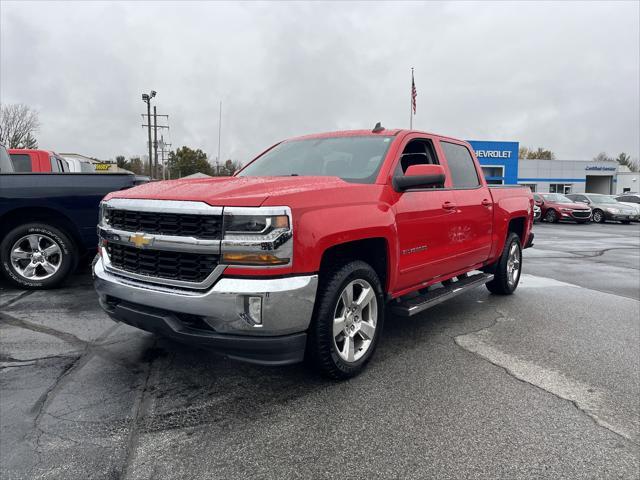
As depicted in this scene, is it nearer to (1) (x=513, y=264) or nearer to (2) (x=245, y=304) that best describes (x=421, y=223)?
(2) (x=245, y=304)

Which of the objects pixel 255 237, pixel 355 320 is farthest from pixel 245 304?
pixel 355 320

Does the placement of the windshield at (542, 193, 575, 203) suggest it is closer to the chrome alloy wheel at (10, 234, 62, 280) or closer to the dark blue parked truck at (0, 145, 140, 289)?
the dark blue parked truck at (0, 145, 140, 289)

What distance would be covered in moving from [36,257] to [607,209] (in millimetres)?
26793

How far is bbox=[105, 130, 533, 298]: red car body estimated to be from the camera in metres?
2.82

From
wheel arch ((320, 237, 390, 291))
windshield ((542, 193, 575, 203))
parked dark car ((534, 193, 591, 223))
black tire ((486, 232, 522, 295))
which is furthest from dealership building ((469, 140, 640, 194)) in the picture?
wheel arch ((320, 237, 390, 291))

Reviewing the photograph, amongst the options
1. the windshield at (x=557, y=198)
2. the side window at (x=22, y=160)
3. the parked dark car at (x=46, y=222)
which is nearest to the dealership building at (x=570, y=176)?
the windshield at (x=557, y=198)

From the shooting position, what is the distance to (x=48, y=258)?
5738 mm

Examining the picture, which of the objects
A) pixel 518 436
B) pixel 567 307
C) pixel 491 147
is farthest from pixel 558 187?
pixel 518 436

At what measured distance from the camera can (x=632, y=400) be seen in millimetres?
3178

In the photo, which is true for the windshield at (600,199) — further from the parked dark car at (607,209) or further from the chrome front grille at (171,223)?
the chrome front grille at (171,223)

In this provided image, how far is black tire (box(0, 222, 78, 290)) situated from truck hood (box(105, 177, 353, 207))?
9.44ft

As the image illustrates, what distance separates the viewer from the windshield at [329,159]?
12.6 ft

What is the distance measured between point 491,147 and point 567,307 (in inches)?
1529

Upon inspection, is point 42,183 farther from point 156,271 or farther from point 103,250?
point 156,271
